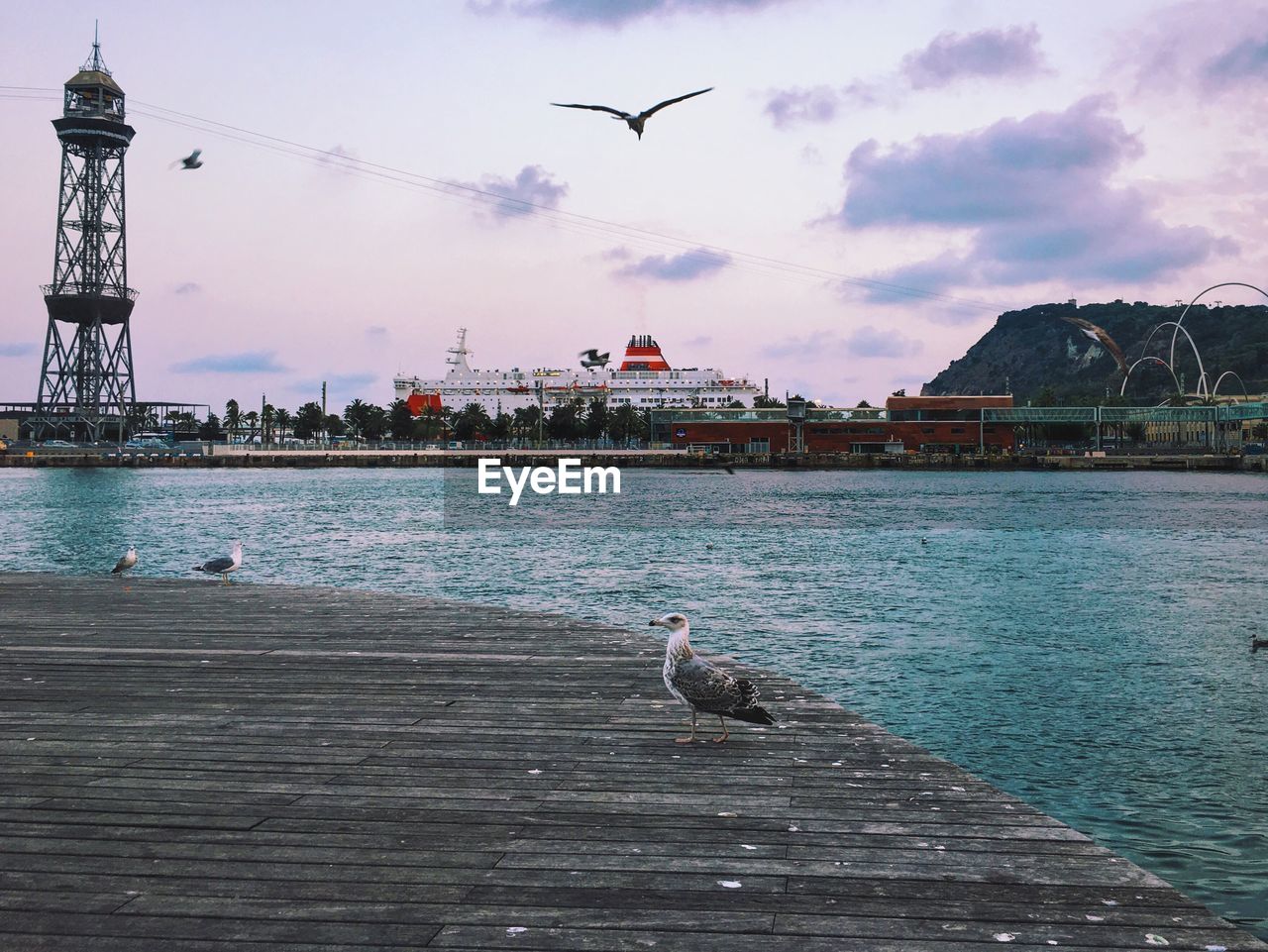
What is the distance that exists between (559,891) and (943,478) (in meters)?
136

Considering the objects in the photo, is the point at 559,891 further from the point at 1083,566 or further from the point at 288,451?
the point at 288,451

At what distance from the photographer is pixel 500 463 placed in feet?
584

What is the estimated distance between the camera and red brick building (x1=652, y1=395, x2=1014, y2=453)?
160750 mm

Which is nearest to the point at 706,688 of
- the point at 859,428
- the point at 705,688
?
the point at 705,688

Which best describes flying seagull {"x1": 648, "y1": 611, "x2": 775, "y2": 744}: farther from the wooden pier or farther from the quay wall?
the quay wall

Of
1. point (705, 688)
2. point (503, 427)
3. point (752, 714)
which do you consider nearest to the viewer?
point (705, 688)

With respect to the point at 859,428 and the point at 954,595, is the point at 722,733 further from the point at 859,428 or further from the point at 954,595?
the point at 859,428

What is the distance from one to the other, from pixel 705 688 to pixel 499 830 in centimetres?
223

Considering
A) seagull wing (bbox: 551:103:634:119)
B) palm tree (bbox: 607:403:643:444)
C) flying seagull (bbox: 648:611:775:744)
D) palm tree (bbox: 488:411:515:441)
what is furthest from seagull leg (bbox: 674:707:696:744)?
palm tree (bbox: 488:411:515:441)

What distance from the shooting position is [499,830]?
5.90 m

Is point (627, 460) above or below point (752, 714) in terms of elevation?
below

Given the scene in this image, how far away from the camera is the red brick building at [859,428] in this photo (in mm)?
160750

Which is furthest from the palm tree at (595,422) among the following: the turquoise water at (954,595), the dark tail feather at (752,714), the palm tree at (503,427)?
the dark tail feather at (752,714)

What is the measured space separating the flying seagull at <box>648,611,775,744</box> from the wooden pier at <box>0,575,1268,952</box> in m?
0.26
